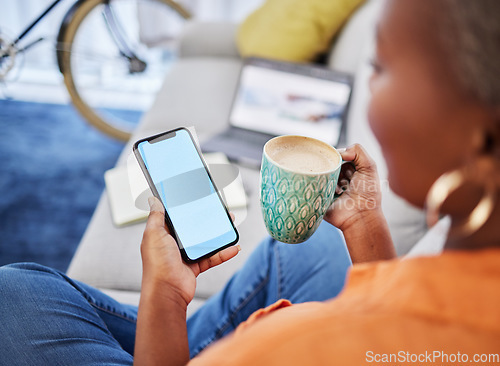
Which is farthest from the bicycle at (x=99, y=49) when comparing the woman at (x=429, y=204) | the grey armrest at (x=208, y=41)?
the woman at (x=429, y=204)

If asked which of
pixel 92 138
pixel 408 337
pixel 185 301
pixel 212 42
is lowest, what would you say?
pixel 92 138

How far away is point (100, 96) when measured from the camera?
2318 millimetres

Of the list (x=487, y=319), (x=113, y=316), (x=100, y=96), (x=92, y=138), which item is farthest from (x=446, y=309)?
(x=100, y=96)

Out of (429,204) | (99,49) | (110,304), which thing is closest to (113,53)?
(99,49)

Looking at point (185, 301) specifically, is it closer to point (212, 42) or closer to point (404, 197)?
point (404, 197)

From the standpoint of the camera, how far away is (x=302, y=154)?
59cm

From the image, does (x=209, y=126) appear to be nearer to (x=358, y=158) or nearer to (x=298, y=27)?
(x=298, y=27)

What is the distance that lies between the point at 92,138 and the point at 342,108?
1321 mm

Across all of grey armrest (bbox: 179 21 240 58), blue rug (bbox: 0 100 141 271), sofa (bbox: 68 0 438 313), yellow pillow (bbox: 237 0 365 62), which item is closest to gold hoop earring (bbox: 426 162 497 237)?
sofa (bbox: 68 0 438 313)

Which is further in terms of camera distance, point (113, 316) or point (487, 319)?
point (113, 316)

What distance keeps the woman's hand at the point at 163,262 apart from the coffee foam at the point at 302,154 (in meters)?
0.19

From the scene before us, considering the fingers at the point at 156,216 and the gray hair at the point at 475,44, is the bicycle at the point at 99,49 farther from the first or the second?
the gray hair at the point at 475,44

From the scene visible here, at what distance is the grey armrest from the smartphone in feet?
4.00

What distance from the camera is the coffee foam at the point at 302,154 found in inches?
22.4
